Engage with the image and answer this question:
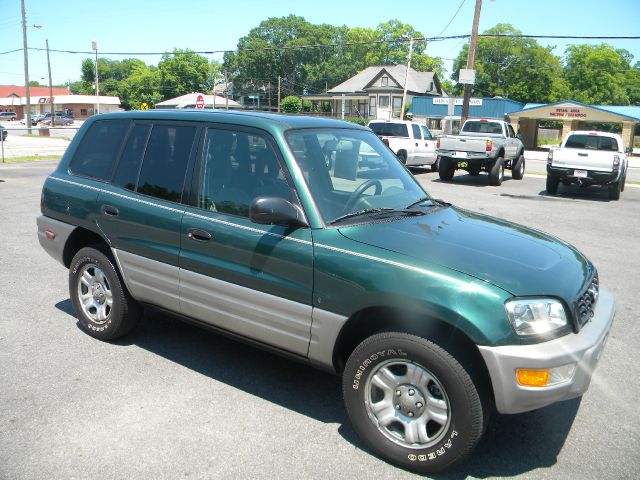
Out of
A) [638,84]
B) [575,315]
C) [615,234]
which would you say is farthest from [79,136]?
[638,84]

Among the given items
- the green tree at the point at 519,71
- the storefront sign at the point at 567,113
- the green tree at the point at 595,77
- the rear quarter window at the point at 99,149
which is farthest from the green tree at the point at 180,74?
the rear quarter window at the point at 99,149

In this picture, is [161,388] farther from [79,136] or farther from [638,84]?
[638,84]

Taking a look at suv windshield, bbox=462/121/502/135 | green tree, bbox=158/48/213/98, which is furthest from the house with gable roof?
suv windshield, bbox=462/121/502/135

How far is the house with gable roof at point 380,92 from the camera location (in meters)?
72.8

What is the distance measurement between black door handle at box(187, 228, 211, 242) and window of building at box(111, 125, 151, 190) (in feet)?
2.58

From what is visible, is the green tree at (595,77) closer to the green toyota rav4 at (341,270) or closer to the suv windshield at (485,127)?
the suv windshield at (485,127)

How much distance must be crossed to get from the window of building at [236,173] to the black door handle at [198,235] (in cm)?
17

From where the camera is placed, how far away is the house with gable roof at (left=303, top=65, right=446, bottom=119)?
72812 millimetres

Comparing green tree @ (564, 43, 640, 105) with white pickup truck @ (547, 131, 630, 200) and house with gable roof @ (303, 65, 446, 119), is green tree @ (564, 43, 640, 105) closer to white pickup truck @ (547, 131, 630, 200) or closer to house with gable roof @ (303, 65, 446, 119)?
house with gable roof @ (303, 65, 446, 119)

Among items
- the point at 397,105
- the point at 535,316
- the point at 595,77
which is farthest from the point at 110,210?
the point at 595,77

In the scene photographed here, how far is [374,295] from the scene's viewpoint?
2.92 meters

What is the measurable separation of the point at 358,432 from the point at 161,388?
4.83 ft

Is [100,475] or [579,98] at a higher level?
[579,98]

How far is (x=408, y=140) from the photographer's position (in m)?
20.0
